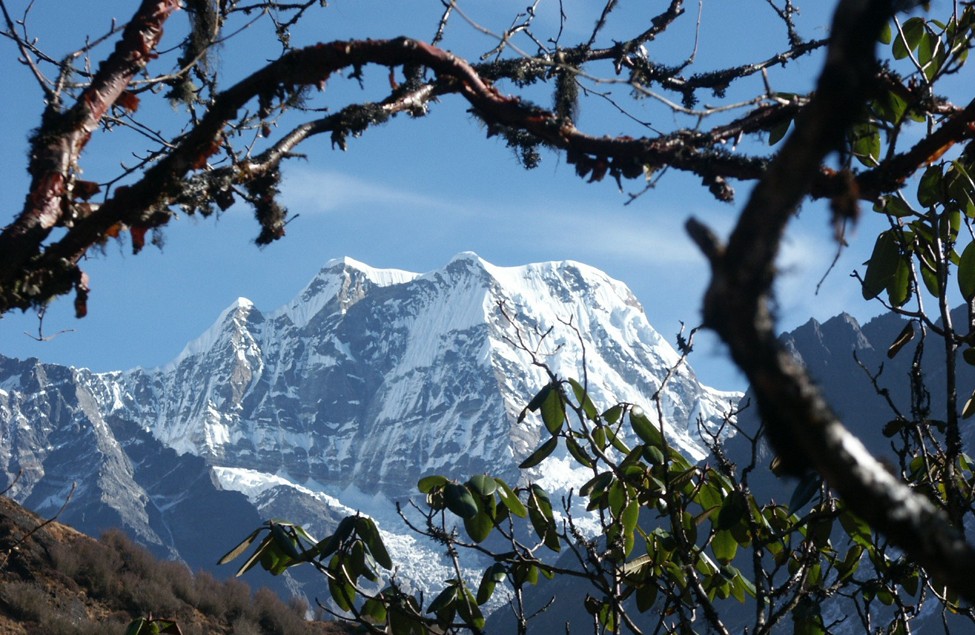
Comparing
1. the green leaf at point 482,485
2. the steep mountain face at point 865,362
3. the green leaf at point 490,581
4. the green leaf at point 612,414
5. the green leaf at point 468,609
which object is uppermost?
the steep mountain face at point 865,362

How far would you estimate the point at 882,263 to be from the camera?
2.12 metres

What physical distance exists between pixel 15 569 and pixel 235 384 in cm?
18162

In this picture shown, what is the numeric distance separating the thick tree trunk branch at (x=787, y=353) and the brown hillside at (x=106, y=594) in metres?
11.1

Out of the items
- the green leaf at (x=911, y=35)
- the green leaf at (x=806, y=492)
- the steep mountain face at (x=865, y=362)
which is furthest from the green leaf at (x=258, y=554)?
the steep mountain face at (x=865, y=362)

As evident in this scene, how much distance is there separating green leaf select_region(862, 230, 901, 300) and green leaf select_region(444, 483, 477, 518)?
990 mm

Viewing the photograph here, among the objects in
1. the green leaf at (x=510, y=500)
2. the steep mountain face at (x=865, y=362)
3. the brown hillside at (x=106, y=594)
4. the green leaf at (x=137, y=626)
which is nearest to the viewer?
the green leaf at (x=137, y=626)

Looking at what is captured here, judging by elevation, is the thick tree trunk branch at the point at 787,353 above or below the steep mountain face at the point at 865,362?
below

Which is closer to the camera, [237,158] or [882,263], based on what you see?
[237,158]

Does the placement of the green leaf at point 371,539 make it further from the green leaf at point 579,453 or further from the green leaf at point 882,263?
the green leaf at point 882,263

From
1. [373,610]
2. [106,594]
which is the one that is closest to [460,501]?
[373,610]

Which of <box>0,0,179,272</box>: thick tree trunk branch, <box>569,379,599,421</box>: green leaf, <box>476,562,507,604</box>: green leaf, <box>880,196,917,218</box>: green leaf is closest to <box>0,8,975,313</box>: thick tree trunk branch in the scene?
<box>0,0,179,272</box>: thick tree trunk branch

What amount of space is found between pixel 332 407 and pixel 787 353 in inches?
7527

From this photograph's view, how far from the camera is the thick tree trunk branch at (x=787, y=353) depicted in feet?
1.81

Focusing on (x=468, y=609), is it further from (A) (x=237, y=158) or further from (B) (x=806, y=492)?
(A) (x=237, y=158)
